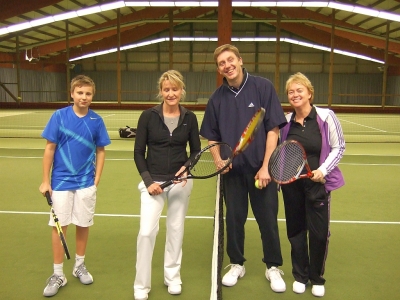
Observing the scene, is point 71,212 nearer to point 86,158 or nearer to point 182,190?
point 86,158

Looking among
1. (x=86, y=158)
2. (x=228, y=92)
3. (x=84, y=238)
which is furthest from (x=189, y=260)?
(x=228, y=92)

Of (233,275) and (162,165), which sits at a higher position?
(162,165)

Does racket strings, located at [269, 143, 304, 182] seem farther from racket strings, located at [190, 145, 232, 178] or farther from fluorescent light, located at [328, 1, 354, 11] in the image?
fluorescent light, located at [328, 1, 354, 11]

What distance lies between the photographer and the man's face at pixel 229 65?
10.6 feet

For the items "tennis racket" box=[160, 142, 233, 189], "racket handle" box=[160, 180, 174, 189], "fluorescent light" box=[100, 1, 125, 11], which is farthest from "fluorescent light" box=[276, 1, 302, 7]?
"racket handle" box=[160, 180, 174, 189]

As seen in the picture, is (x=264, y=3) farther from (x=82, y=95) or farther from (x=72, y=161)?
(x=72, y=161)

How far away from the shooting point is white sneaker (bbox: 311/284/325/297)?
11.1 ft

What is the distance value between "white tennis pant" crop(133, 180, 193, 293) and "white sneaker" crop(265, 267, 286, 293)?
0.76 metres

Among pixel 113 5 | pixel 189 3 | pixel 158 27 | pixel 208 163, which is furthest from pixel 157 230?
pixel 158 27

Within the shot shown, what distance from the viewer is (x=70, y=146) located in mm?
3352

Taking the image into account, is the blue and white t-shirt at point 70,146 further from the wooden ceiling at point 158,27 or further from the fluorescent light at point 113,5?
the wooden ceiling at point 158,27

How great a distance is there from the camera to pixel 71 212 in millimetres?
3420

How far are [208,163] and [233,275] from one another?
0.97 metres

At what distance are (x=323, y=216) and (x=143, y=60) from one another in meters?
35.8
